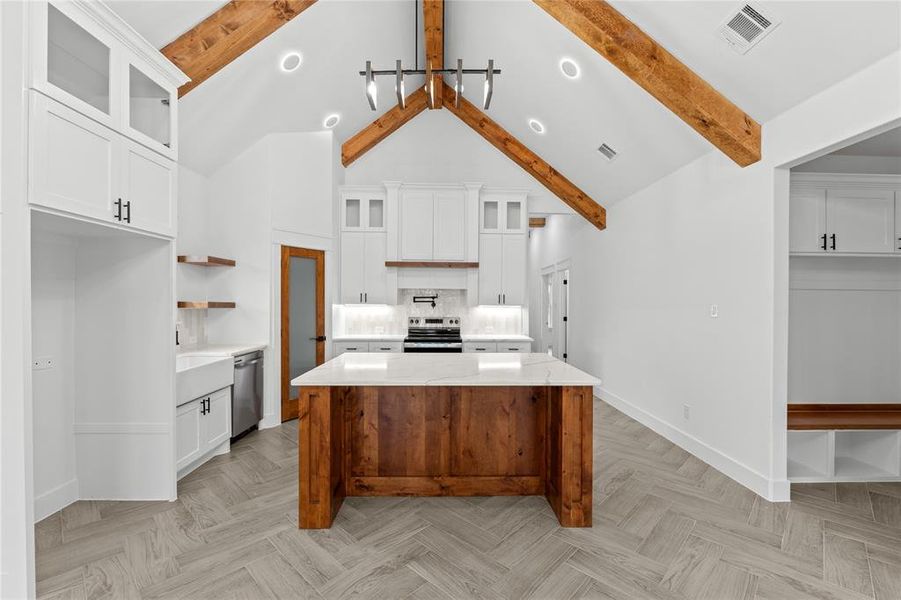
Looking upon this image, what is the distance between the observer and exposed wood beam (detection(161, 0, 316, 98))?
119 inches

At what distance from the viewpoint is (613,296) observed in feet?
18.5

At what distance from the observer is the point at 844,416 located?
3416 millimetres

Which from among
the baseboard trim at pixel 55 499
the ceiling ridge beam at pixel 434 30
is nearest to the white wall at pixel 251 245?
the baseboard trim at pixel 55 499

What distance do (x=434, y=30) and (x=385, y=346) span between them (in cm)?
366

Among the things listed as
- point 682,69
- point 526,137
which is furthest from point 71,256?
point 526,137

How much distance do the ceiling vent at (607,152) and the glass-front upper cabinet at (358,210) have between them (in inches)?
114

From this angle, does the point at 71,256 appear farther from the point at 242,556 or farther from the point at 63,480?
the point at 242,556

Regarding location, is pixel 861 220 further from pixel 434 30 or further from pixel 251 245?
pixel 251 245

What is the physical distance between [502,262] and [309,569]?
14.7 feet

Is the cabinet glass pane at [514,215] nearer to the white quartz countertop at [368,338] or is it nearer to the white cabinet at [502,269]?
the white cabinet at [502,269]

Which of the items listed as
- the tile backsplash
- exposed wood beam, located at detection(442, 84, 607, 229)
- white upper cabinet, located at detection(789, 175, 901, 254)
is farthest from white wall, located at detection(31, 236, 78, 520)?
white upper cabinet, located at detection(789, 175, 901, 254)

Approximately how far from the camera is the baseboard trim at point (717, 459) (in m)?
2.96

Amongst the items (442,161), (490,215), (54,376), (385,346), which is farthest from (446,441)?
(442,161)

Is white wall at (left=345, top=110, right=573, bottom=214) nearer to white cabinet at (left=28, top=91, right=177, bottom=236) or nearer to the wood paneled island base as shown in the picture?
white cabinet at (left=28, top=91, right=177, bottom=236)
